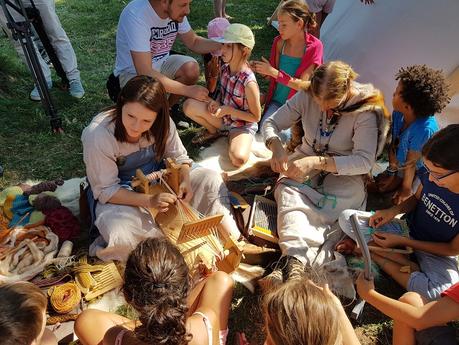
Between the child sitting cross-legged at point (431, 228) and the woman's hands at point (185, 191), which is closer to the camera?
the child sitting cross-legged at point (431, 228)

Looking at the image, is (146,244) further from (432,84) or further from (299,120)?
(432,84)

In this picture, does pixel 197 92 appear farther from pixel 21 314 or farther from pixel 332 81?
pixel 21 314

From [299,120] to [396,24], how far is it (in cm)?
172

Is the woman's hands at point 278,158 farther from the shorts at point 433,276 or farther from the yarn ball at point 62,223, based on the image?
the yarn ball at point 62,223

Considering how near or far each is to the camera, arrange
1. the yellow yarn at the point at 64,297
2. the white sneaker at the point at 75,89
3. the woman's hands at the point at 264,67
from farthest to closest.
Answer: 1. the white sneaker at the point at 75,89
2. the woman's hands at the point at 264,67
3. the yellow yarn at the point at 64,297

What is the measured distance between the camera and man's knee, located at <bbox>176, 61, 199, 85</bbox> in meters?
3.26

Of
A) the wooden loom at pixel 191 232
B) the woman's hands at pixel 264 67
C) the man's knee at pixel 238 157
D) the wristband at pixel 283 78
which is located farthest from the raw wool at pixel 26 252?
the wristband at pixel 283 78

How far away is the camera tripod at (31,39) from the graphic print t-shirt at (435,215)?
2646mm

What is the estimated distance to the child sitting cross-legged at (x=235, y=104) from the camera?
2885mm

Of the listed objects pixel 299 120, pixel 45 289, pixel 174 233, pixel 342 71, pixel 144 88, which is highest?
pixel 342 71

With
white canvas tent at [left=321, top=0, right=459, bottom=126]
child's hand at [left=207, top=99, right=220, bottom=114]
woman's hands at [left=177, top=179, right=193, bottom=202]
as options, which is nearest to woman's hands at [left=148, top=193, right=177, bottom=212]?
woman's hands at [left=177, top=179, right=193, bottom=202]

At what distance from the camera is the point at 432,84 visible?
8.03ft

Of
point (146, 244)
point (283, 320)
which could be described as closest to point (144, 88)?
point (146, 244)

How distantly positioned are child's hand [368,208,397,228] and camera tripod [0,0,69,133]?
7.98 ft
